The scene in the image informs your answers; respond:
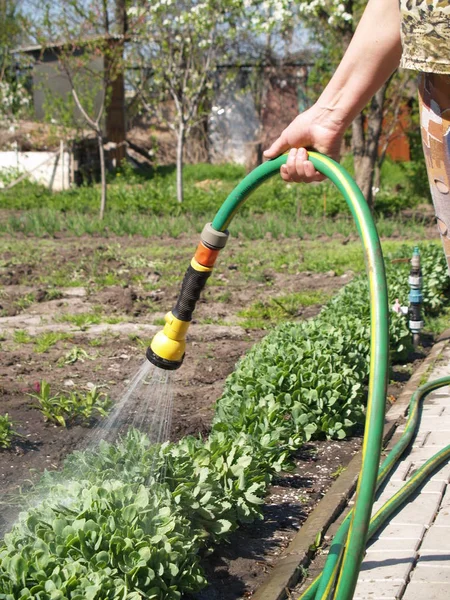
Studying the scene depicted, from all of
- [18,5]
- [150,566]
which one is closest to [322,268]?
[150,566]

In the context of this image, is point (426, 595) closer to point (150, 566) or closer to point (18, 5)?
point (150, 566)

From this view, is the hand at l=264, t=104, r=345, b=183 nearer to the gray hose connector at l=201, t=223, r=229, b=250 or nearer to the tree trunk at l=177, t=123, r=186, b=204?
the gray hose connector at l=201, t=223, r=229, b=250

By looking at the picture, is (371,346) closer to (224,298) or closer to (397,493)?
(397,493)

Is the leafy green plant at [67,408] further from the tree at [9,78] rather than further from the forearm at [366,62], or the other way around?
the tree at [9,78]

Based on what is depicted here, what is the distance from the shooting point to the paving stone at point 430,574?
9.60 feet

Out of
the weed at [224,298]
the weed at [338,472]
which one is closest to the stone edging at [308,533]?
the weed at [338,472]

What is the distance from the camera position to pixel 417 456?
4.19 metres

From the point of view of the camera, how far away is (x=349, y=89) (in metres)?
2.25

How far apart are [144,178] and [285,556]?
59.6 feet

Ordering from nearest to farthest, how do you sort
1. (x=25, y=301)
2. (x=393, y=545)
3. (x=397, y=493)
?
(x=393, y=545), (x=397, y=493), (x=25, y=301)

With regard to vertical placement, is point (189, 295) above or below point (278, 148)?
below

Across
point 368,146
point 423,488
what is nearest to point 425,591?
point 423,488

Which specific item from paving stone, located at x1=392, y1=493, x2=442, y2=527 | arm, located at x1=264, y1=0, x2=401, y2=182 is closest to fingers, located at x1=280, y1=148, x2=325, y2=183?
arm, located at x1=264, y1=0, x2=401, y2=182

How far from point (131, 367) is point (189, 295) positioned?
3.12 m
